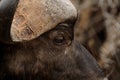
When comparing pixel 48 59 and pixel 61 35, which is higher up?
pixel 61 35

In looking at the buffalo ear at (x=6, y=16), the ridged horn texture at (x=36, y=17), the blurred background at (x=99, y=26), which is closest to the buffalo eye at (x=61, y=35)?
the ridged horn texture at (x=36, y=17)

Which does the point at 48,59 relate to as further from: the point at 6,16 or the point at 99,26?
the point at 99,26

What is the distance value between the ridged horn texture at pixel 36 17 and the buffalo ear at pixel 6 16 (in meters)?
0.04

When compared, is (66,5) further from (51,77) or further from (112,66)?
(112,66)

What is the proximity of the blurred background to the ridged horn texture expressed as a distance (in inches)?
189

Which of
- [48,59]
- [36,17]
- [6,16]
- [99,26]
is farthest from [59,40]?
[99,26]

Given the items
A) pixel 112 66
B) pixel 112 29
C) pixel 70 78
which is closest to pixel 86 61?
pixel 70 78

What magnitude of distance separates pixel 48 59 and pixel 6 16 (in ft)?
2.32

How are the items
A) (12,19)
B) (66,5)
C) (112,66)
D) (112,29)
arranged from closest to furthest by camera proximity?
1. (12,19)
2. (66,5)
3. (112,66)
4. (112,29)

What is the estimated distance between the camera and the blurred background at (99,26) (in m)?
10.7

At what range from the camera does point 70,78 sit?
5.79 metres

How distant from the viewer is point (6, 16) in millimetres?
5191

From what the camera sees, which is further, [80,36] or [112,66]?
[80,36]

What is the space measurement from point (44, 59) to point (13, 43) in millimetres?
430
